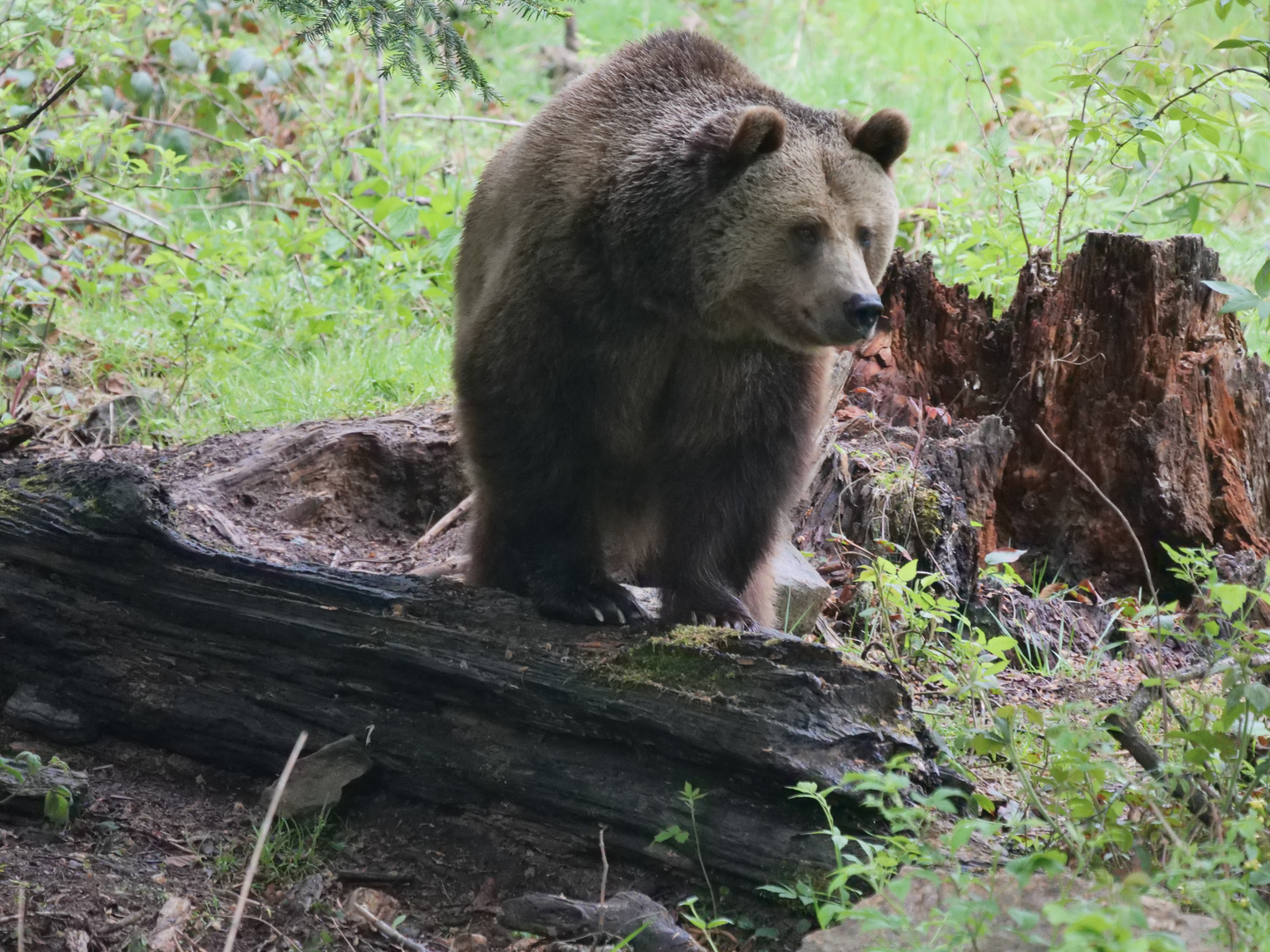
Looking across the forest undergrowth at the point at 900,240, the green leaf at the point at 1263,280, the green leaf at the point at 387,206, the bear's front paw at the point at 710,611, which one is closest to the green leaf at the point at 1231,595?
the forest undergrowth at the point at 900,240

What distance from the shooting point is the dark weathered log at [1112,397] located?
5246 millimetres

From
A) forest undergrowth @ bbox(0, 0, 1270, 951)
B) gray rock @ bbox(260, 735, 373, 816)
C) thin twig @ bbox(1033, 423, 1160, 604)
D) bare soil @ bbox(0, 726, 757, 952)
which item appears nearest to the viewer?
forest undergrowth @ bbox(0, 0, 1270, 951)

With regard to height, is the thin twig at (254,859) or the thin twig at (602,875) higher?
the thin twig at (254,859)

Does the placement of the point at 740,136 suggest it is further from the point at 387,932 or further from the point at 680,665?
the point at 387,932

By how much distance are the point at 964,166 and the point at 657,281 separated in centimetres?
585

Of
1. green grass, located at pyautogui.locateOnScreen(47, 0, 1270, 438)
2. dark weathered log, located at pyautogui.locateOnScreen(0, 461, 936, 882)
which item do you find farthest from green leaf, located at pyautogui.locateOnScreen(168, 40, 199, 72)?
dark weathered log, located at pyautogui.locateOnScreen(0, 461, 936, 882)

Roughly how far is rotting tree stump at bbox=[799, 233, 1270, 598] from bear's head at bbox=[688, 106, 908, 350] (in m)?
1.51

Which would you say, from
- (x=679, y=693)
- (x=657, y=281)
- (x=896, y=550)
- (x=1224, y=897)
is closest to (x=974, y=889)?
(x=1224, y=897)

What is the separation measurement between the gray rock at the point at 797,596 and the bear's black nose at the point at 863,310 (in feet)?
4.13

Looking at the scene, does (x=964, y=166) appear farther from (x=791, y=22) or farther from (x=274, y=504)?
(x=274, y=504)

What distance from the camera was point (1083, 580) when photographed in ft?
17.2

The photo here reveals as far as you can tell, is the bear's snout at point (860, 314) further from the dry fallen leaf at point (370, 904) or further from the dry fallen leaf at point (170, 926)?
the dry fallen leaf at point (170, 926)

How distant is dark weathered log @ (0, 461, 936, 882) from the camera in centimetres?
294

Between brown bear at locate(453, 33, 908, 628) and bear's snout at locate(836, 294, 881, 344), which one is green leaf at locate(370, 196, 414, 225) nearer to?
brown bear at locate(453, 33, 908, 628)
